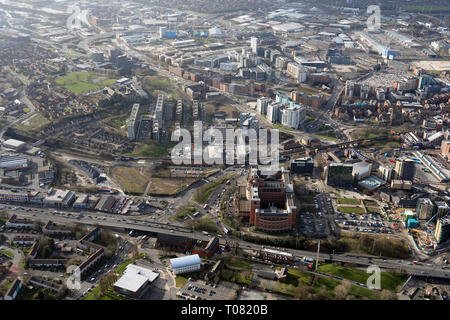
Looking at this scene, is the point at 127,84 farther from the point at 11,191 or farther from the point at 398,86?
the point at 398,86

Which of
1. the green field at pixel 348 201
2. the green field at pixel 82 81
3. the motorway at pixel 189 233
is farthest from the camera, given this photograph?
the green field at pixel 82 81

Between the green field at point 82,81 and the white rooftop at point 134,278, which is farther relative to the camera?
the green field at point 82,81

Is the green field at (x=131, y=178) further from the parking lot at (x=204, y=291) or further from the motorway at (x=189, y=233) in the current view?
the parking lot at (x=204, y=291)

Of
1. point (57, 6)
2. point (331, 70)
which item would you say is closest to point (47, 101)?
point (331, 70)

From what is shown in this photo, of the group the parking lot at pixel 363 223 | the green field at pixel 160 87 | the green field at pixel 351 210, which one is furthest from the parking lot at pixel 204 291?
the green field at pixel 160 87

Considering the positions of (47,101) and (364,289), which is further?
(47,101)

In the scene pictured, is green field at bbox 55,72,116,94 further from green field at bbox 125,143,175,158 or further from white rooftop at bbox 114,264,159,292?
white rooftop at bbox 114,264,159,292
